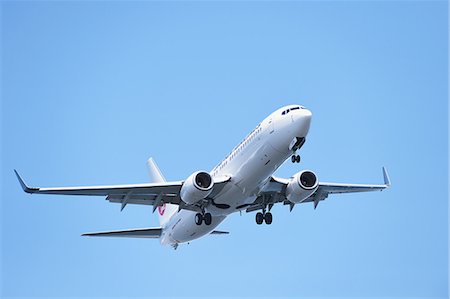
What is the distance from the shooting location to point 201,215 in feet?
143

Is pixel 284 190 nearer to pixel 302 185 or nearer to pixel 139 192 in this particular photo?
pixel 302 185

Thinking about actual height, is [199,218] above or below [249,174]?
below

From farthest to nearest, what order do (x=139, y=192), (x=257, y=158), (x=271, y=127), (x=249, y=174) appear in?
(x=139, y=192), (x=249, y=174), (x=257, y=158), (x=271, y=127)

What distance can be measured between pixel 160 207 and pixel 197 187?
11233 mm

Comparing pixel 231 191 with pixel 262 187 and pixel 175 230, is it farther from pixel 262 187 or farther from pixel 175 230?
pixel 175 230

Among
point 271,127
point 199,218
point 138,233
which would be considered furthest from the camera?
point 138,233

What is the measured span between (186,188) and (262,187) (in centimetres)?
369

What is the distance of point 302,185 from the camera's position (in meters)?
42.4

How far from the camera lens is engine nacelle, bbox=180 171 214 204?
40188mm

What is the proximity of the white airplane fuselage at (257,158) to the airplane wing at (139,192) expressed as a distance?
2.32ft

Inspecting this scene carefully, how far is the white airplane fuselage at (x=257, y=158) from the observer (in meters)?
38.2

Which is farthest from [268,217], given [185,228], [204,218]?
[185,228]

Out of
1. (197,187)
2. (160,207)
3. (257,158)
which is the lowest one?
(197,187)

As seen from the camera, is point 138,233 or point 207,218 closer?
point 207,218
